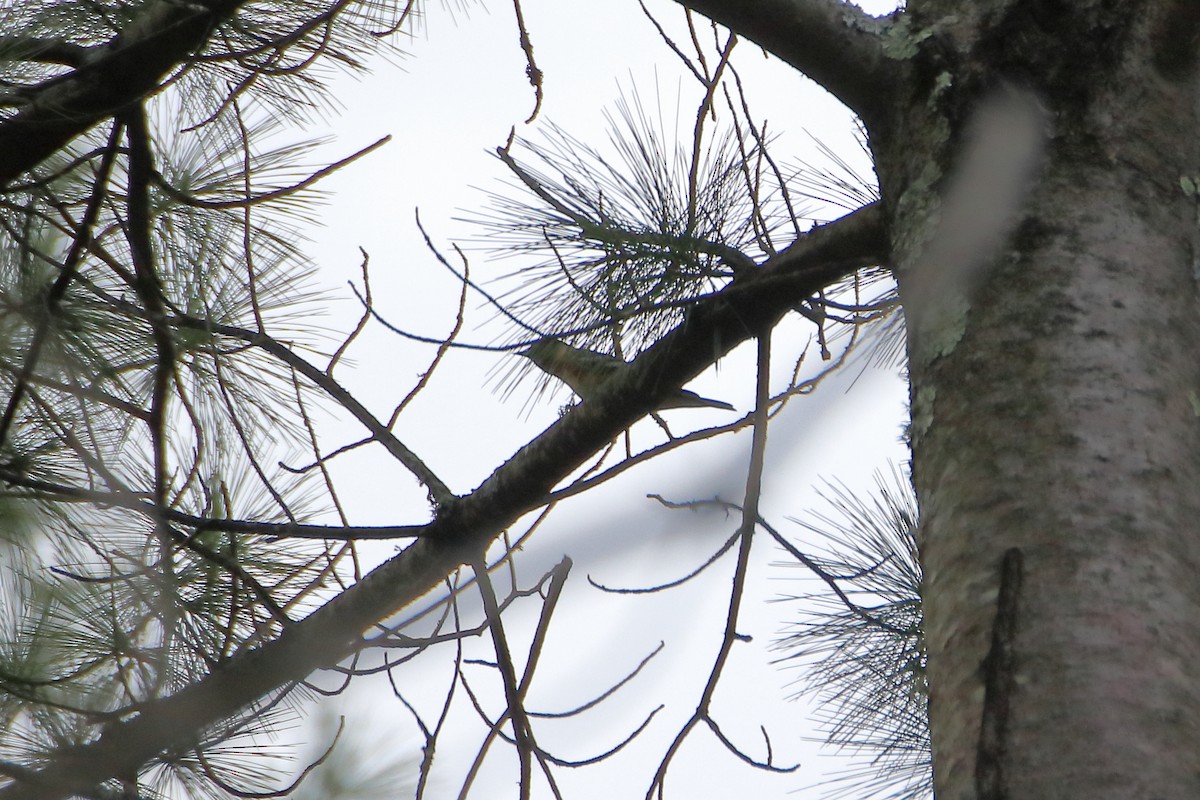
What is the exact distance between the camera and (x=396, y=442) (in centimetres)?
101

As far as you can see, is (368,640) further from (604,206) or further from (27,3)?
(27,3)

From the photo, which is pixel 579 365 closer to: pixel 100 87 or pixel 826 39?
pixel 826 39

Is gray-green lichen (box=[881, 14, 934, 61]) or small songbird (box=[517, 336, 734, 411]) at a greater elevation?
small songbird (box=[517, 336, 734, 411])

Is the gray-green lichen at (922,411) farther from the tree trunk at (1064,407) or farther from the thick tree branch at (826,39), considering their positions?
the thick tree branch at (826,39)

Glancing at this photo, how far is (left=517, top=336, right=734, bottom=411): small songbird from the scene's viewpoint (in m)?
0.98

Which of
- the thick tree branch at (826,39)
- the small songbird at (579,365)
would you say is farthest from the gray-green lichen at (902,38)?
the small songbird at (579,365)

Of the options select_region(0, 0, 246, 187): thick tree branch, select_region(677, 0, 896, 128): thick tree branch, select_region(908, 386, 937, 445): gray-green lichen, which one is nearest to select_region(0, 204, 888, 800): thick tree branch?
select_region(677, 0, 896, 128): thick tree branch

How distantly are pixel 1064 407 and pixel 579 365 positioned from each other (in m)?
0.58

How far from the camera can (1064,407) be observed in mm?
506

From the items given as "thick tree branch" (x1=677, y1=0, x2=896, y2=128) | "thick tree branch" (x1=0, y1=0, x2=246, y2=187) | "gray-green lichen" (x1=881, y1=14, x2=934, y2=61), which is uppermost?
"thick tree branch" (x1=0, y1=0, x2=246, y2=187)

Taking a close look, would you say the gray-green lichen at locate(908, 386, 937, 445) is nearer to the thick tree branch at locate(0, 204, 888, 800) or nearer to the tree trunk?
the tree trunk

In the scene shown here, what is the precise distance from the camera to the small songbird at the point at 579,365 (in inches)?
38.6

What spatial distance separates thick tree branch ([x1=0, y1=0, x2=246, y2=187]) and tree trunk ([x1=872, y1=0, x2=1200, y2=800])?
2.21ft

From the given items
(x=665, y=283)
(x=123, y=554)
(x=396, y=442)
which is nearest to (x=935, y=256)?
(x=665, y=283)
